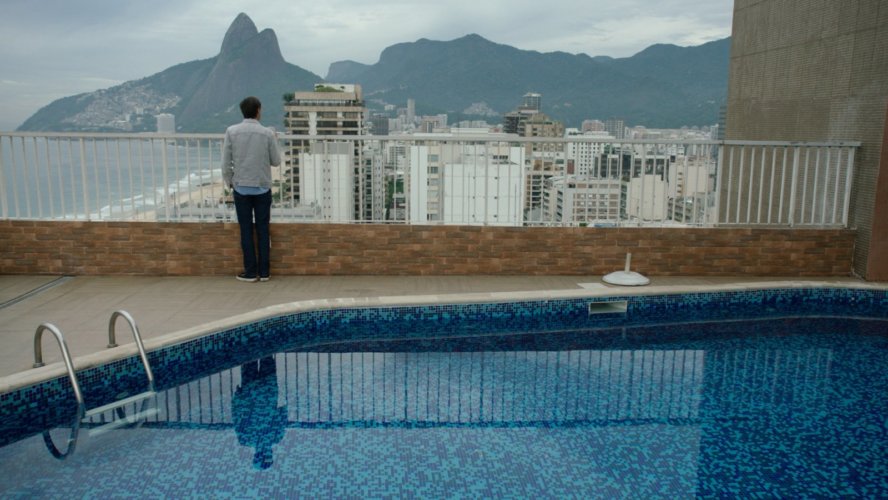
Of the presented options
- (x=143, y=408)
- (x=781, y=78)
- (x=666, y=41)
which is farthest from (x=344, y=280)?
(x=666, y=41)

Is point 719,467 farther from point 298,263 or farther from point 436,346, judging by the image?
point 298,263

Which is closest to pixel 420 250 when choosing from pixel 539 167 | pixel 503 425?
pixel 539 167

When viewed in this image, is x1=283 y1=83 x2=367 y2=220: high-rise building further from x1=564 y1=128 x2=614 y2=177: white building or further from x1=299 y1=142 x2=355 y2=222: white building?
x1=564 y1=128 x2=614 y2=177: white building

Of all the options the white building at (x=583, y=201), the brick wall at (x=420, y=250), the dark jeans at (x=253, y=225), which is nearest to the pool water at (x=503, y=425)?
the brick wall at (x=420, y=250)

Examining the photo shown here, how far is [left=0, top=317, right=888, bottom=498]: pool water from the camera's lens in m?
3.20

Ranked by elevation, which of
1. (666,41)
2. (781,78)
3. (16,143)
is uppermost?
(666,41)

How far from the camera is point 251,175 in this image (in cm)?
586

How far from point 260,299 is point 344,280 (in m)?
0.94

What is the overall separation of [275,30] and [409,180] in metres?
26.6

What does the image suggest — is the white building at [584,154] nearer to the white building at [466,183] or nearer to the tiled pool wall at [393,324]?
the white building at [466,183]

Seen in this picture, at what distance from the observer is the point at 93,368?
3896 mm

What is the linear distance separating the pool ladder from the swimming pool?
0.19 feet

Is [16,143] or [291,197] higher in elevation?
[16,143]

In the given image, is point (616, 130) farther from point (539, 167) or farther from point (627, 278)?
point (627, 278)
